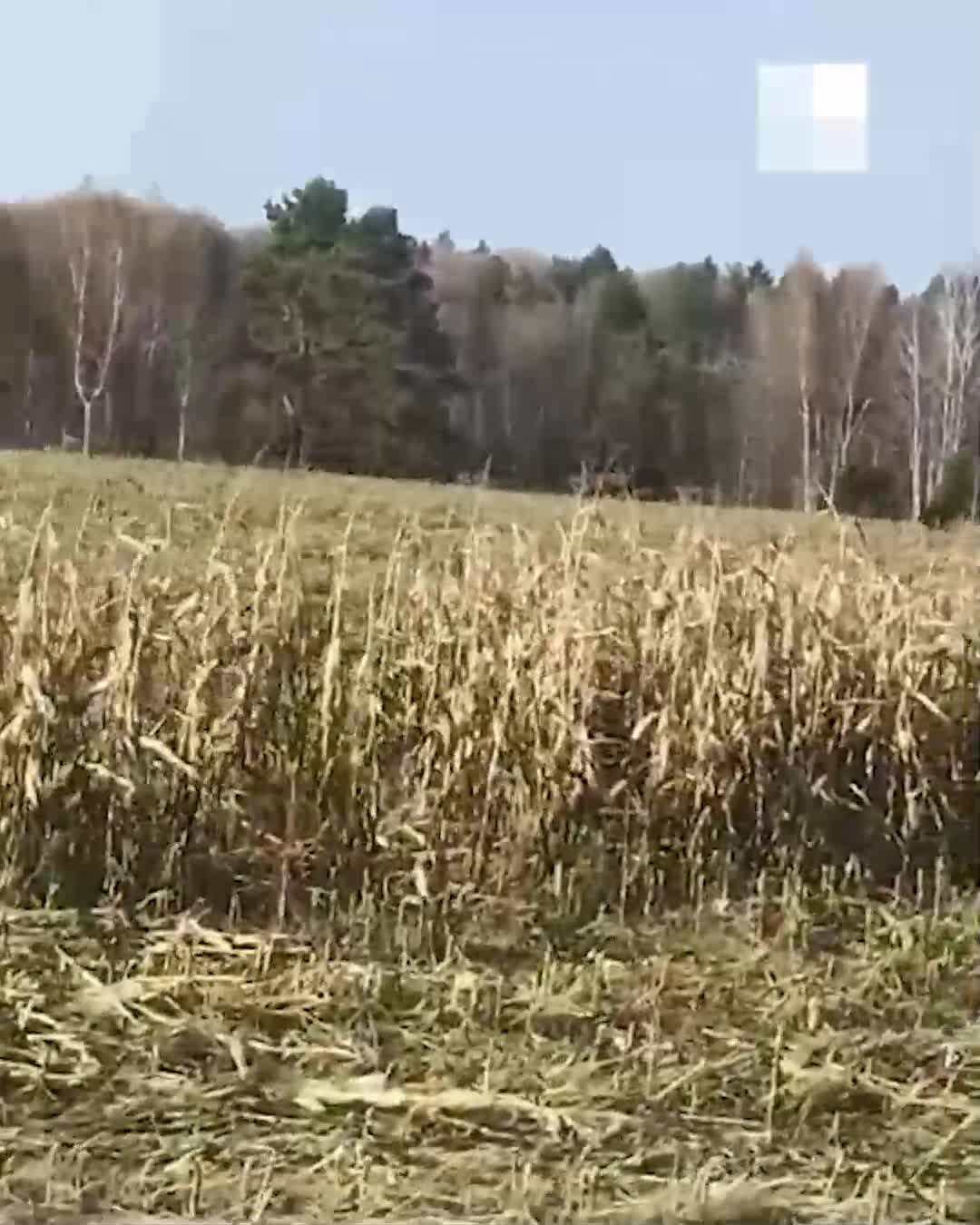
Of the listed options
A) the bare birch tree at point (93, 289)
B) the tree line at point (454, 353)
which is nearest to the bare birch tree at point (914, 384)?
the tree line at point (454, 353)

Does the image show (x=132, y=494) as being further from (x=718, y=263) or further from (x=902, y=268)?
(x=902, y=268)

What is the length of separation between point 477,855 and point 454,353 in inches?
12.7

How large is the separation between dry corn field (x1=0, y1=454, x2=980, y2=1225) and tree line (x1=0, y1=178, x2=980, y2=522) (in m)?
0.04

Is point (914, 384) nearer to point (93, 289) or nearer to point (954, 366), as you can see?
point (954, 366)

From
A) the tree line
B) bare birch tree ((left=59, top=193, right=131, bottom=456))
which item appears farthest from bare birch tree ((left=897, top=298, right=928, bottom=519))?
bare birch tree ((left=59, top=193, right=131, bottom=456))

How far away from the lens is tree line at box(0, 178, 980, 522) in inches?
35.8

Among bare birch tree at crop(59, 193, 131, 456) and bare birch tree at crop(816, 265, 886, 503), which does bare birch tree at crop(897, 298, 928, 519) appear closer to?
bare birch tree at crop(816, 265, 886, 503)

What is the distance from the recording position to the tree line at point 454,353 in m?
0.91

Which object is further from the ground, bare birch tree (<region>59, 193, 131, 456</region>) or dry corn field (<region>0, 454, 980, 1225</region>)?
bare birch tree (<region>59, 193, 131, 456</region>)

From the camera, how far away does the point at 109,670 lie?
1003mm

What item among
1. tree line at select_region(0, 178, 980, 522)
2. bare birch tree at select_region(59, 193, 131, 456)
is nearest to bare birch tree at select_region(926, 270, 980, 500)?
tree line at select_region(0, 178, 980, 522)

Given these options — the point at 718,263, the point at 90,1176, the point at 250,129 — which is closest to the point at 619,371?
the point at 718,263

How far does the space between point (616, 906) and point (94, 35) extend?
630 millimetres

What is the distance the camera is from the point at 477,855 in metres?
0.99
